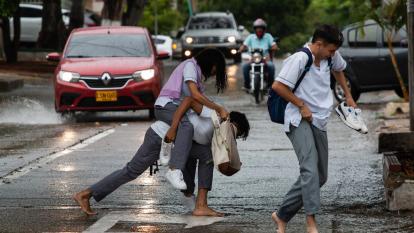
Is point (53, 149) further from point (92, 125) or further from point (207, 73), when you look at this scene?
point (207, 73)

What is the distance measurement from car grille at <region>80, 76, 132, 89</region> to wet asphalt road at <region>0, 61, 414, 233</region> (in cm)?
63

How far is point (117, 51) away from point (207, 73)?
1090 centimetres

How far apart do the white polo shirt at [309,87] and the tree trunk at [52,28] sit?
28.8m

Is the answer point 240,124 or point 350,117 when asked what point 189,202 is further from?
point 350,117

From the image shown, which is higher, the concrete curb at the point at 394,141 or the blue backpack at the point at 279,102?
the blue backpack at the point at 279,102

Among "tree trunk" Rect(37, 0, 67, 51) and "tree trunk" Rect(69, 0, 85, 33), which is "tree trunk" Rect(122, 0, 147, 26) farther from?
"tree trunk" Rect(37, 0, 67, 51)

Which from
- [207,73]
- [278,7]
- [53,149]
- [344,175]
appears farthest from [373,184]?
[278,7]

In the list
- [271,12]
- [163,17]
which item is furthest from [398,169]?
[271,12]

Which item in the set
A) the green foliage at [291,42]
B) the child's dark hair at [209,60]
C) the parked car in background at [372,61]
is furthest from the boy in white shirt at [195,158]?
the green foliage at [291,42]

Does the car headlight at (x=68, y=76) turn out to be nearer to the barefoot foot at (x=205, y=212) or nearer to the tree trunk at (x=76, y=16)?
the barefoot foot at (x=205, y=212)

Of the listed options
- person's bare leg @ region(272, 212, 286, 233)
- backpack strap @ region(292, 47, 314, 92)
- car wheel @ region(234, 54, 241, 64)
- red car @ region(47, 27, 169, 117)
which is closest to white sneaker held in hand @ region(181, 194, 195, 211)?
Result: person's bare leg @ region(272, 212, 286, 233)

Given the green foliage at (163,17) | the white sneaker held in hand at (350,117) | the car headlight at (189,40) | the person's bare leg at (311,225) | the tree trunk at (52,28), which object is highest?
the white sneaker held in hand at (350,117)

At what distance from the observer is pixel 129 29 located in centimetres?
2134

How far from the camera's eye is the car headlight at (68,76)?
64.2ft
